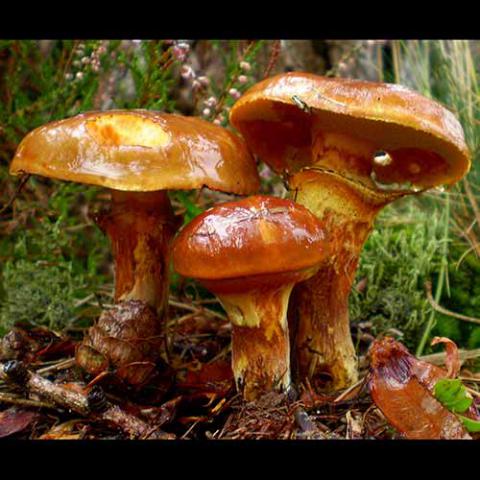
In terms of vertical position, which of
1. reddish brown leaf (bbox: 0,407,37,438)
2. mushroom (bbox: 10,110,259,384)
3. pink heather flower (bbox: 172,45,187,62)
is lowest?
reddish brown leaf (bbox: 0,407,37,438)

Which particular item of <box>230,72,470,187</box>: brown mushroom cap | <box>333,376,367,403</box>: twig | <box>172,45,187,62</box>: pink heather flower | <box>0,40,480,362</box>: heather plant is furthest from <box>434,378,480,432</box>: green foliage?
<box>172,45,187,62</box>: pink heather flower

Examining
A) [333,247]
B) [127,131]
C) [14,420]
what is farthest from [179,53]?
[14,420]

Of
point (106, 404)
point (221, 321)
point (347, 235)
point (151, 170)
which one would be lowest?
point (221, 321)

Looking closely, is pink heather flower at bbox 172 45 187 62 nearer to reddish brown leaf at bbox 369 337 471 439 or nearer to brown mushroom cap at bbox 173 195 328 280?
brown mushroom cap at bbox 173 195 328 280

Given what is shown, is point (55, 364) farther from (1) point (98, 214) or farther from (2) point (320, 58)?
(2) point (320, 58)

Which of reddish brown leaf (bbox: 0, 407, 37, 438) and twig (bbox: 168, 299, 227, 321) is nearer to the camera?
reddish brown leaf (bbox: 0, 407, 37, 438)


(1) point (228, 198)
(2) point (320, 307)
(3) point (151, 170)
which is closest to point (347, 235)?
(2) point (320, 307)
